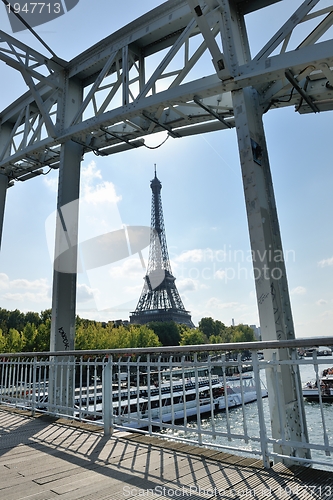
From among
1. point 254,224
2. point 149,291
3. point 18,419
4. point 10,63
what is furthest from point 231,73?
point 149,291

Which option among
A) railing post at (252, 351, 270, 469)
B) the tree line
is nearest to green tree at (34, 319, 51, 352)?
the tree line

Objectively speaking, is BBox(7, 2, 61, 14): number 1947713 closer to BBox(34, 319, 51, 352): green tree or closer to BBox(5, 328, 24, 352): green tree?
BBox(5, 328, 24, 352): green tree

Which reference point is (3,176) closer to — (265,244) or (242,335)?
(265,244)

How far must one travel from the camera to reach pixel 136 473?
2.33 m

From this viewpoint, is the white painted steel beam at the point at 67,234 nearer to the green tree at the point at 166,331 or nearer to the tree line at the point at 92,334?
the tree line at the point at 92,334

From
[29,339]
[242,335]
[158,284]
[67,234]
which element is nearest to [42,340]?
[29,339]

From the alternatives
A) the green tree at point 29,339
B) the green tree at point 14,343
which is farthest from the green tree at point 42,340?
the green tree at point 14,343

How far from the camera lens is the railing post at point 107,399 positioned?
11.3ft

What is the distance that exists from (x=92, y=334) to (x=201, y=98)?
2701 cm

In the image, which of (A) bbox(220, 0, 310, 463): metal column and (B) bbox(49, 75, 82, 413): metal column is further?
(B) bbox(49, 75, 82, 413): metal column

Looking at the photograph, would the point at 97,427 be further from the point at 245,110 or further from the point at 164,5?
the point at 164,5

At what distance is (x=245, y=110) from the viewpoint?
383cm

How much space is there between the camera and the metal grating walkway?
1.97 metres

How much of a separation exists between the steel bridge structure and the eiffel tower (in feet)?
143
